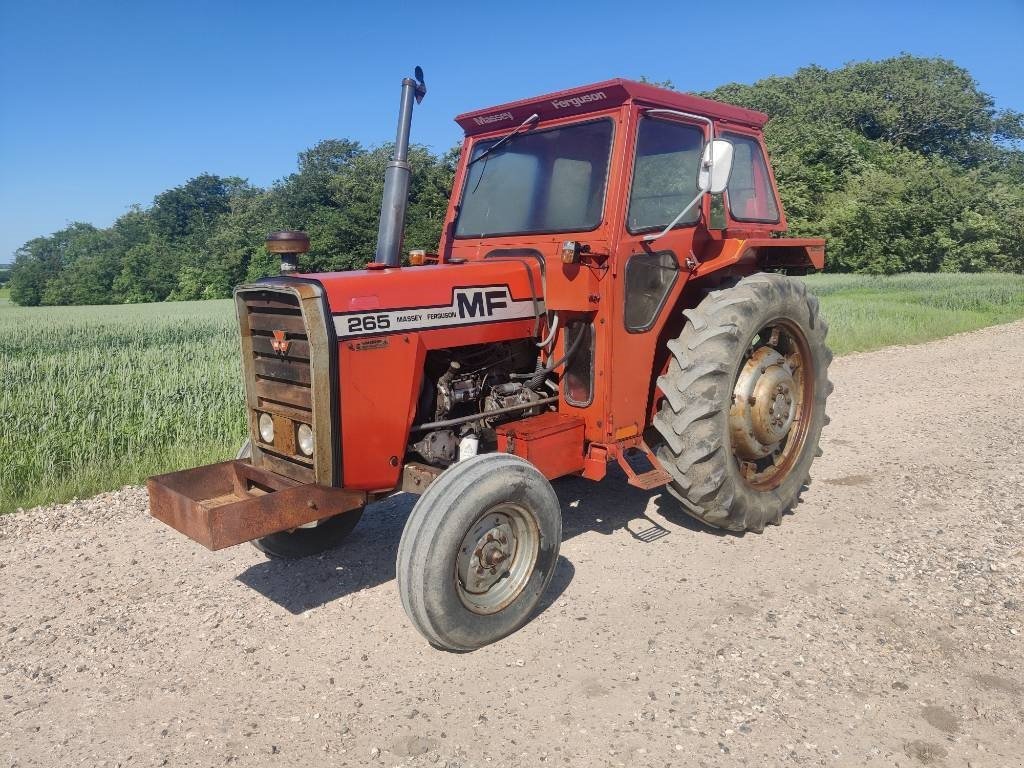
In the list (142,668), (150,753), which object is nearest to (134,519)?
(142,668)

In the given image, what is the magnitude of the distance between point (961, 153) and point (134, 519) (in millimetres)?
57305

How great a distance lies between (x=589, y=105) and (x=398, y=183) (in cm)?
115

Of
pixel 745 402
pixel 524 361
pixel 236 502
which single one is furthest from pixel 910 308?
pixel 236 502

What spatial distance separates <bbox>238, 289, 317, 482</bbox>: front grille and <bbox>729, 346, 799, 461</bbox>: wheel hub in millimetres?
2468

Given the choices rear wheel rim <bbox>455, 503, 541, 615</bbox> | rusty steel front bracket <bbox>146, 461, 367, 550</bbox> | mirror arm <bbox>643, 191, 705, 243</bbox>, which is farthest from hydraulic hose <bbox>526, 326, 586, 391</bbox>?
rusty steel front bracket <bbox>146, 461, 367, 550</bbox>

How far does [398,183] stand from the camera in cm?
419

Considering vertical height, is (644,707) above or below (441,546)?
below

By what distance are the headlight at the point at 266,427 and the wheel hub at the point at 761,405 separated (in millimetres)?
2610

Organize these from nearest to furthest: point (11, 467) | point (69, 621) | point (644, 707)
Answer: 1. point (644, 707)
2. point (69, 621)
3. point (11, 467)

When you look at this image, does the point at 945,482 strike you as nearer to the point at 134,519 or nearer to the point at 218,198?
the point at 134,519

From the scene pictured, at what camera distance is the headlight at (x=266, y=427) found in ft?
12.3

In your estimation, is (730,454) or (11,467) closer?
(730,454)

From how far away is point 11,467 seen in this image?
5395 millimetres

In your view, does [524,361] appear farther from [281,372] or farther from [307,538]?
[307,538]
